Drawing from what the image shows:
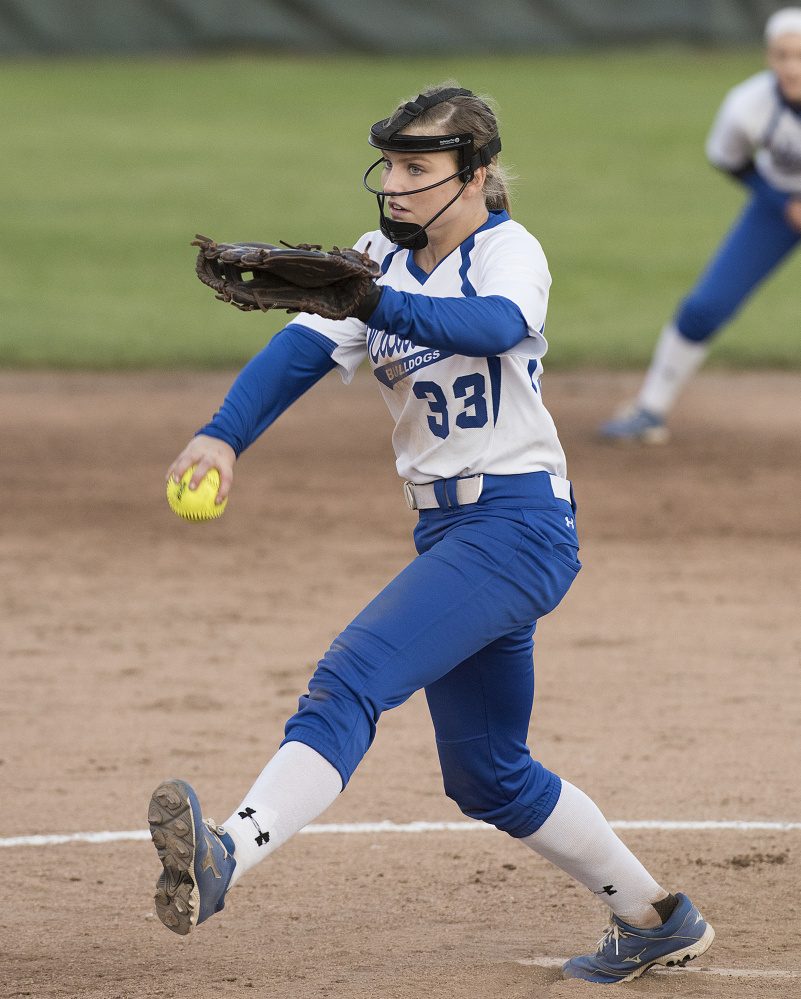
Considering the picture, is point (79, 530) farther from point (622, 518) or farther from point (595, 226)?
point (595, 226)

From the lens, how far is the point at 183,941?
11.6 ft

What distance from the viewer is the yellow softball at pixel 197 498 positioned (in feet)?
9.87

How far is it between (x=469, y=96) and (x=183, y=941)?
2.17 meters

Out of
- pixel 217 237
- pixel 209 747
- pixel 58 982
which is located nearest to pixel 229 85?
pixel 217 237

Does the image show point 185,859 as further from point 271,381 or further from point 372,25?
point 372,25

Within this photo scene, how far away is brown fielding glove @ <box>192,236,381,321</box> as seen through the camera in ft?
8.96

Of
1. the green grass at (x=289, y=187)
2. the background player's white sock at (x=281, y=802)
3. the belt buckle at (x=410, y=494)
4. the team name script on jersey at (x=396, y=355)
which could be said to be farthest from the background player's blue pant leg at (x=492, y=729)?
the green grass at (x=289, y=187)

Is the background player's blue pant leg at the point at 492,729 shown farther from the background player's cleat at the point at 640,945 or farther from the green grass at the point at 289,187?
the green grass at the point at 289,187

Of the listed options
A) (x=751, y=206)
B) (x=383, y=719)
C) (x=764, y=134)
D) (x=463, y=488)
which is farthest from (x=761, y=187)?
(x=463, y=488)

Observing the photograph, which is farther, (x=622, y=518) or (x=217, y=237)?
(x=217, y=237)

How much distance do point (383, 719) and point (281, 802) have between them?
95.4 inches

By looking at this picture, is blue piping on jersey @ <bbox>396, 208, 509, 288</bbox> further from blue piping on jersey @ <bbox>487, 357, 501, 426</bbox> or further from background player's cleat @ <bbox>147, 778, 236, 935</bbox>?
background player's cleat @ <bbox>147, 778, 236, 935</bbox>

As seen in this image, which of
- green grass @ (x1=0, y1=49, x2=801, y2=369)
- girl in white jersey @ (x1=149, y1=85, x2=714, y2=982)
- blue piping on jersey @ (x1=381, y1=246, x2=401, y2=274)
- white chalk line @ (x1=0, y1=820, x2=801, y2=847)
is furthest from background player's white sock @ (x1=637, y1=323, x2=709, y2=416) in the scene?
blue piping on jersey @ (x1=381, y1=246, x2=401, y2=274)

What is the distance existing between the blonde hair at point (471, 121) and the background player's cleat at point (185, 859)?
152 centimetres
